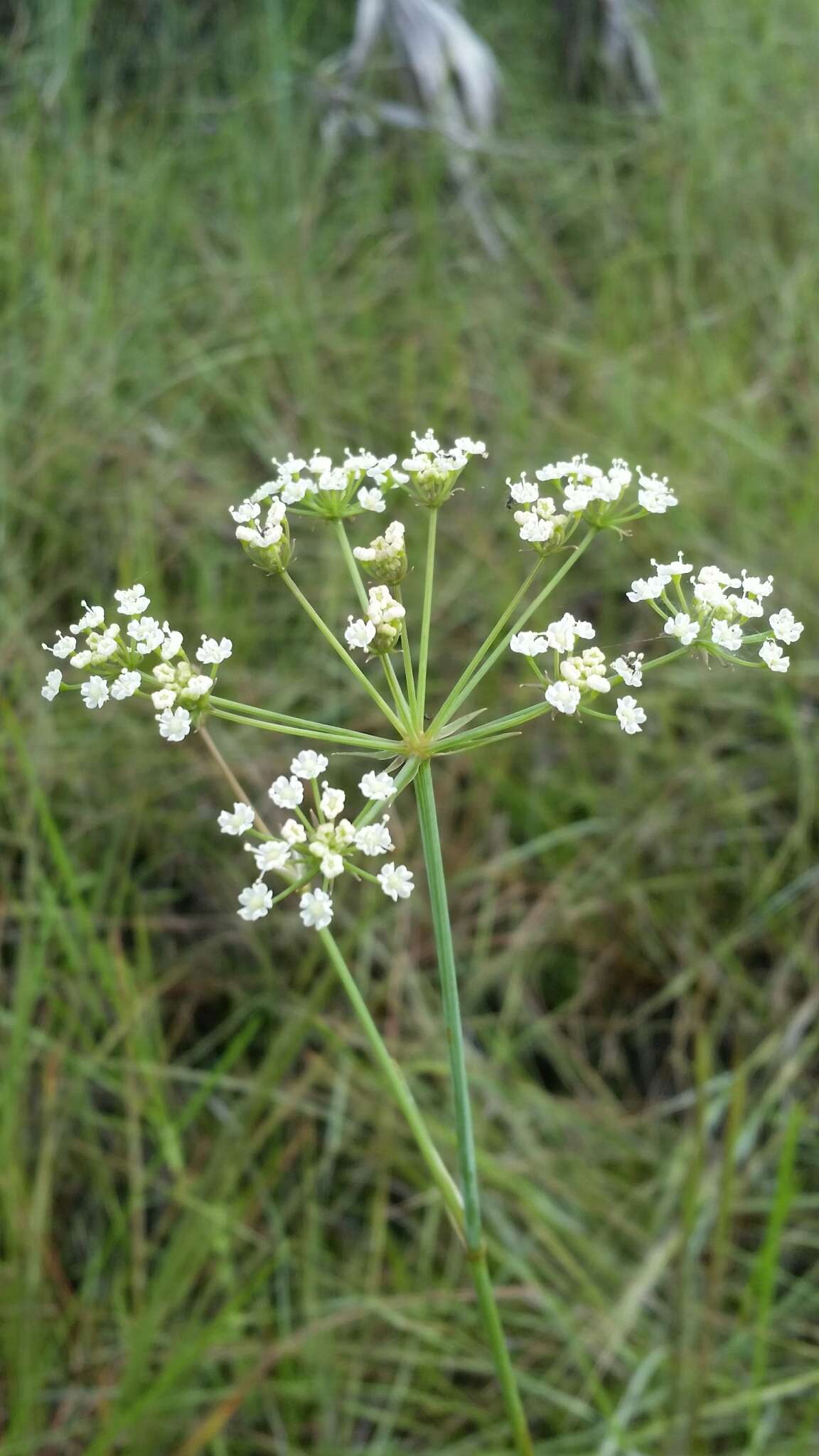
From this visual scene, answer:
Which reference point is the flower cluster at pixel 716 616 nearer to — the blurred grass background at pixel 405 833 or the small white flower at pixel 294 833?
the small white flower at pixel 294 833

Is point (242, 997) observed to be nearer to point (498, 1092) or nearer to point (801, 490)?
point (498, 1092)

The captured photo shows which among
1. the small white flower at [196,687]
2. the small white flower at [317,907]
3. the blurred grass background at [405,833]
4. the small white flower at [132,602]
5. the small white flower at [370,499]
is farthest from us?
the blurred grass background at [405,833]

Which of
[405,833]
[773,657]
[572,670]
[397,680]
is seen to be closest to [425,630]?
[397,680]

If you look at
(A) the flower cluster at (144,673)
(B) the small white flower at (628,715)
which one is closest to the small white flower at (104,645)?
(A) the flower cluster at (144,673)

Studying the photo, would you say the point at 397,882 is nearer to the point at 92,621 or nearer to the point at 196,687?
the point at 196,687

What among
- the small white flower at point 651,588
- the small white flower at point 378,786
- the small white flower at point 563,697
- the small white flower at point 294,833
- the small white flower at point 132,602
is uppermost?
the small white flower at point 132,602

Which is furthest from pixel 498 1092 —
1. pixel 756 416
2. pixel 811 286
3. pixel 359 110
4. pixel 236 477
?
pixel 359 110
